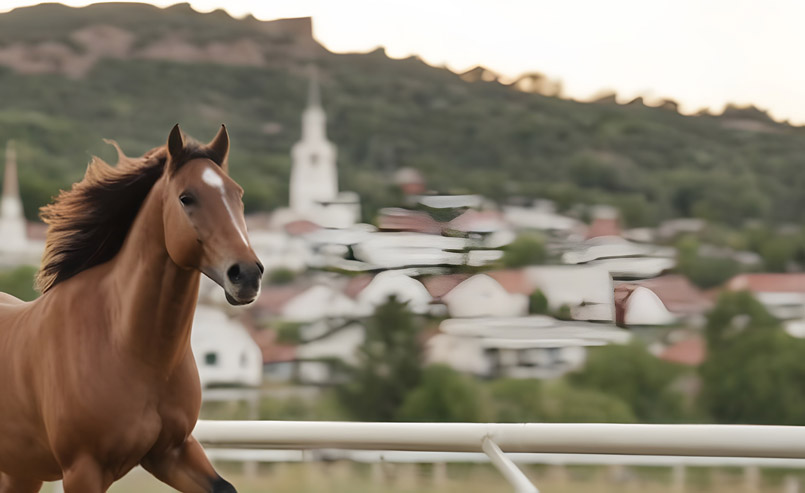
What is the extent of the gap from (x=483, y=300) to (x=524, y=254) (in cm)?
159

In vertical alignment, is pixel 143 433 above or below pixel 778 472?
above

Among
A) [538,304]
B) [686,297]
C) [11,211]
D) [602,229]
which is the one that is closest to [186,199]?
[538,304]

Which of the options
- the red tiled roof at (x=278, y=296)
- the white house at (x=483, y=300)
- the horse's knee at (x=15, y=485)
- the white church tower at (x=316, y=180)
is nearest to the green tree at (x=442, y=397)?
the white house at (x=483, y=300)

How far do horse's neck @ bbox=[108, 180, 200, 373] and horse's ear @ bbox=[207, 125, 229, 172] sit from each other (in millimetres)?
125

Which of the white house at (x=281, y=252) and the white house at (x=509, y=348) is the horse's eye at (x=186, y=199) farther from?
the white house at (x=281, y=252)

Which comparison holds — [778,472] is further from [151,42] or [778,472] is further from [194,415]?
[151,42]

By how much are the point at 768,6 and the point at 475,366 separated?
16671mm

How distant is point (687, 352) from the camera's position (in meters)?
27.8

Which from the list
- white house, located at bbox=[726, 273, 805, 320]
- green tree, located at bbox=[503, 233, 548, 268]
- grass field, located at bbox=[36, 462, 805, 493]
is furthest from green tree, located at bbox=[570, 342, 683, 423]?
grass field, located at bbox=[36, 462, 805, 493]

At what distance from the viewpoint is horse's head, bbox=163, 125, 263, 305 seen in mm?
1543

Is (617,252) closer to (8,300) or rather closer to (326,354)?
(326,354)

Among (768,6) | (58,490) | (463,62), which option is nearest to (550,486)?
(58,490)

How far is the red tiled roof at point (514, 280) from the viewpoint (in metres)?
20.2

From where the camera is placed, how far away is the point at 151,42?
2906 centimetres
